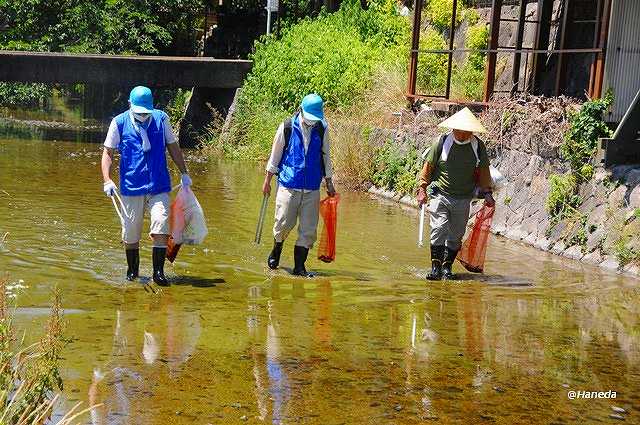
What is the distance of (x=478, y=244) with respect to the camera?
462 inches

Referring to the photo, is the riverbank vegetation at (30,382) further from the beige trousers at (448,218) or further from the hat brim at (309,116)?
the beige trousers at (448,218)

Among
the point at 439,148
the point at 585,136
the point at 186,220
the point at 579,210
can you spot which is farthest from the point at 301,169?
the point at 585,136

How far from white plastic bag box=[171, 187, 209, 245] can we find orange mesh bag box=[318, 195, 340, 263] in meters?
1.52

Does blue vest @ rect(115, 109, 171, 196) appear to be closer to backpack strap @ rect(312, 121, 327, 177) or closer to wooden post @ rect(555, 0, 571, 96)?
backpack strap @ rect(312, 121, 327, 177)

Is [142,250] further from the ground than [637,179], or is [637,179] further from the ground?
[637,179]

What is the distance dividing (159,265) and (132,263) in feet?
1.06

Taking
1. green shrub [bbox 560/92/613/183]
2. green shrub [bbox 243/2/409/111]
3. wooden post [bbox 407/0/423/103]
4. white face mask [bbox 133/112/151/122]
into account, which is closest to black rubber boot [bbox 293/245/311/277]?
white face mask [bbox 133/112/151/122]

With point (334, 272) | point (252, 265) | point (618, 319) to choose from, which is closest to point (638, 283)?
point (618, 319)

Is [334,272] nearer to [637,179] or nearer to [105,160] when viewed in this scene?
[105,160]

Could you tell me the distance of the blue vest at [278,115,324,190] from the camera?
1098cm

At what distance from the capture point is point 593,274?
12.3 metres

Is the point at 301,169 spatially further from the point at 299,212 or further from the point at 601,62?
the point at 601,62

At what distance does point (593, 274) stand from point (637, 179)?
69.3 inches

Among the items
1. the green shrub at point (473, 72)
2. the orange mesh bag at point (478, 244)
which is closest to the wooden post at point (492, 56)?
the green shrub at point (473, 72)
